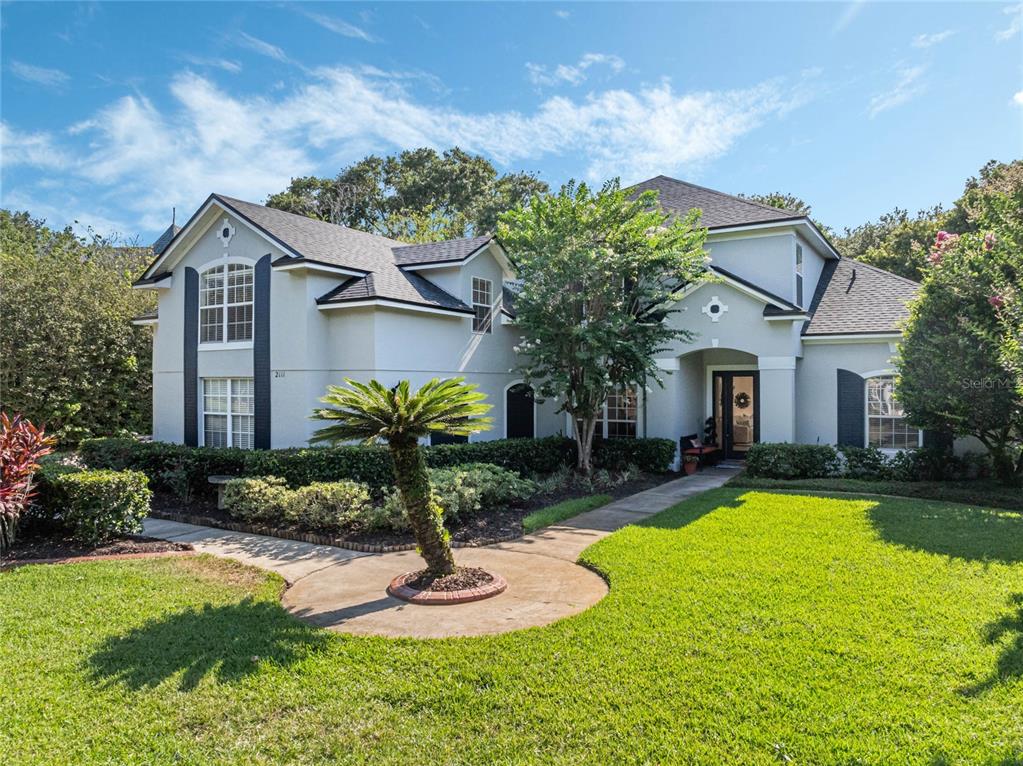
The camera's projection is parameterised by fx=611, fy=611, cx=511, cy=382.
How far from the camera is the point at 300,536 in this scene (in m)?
9.94

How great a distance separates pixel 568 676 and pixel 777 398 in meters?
12.7

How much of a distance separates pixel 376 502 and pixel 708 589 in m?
6.72

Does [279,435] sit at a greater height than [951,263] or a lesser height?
lesser

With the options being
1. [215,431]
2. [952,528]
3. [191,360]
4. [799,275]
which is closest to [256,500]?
[215,431]

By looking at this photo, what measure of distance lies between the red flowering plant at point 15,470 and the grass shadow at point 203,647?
14.0ft

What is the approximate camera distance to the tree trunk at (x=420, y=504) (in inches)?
270

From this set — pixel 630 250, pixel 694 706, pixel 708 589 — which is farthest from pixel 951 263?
pixel 694 706

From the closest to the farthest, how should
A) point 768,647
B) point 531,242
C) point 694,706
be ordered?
point 694,706 → point 768,647 → point 531,242

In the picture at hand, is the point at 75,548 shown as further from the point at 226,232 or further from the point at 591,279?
the point at 591,279

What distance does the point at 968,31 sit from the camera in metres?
10.0

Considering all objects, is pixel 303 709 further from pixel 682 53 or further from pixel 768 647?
pixel 682 53

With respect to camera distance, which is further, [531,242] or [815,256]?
[815,256]

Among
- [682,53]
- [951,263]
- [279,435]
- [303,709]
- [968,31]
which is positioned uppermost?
[682,53]

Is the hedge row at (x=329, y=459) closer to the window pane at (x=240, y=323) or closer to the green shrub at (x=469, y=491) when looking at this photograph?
the green shrub at (x=469, y=491)
